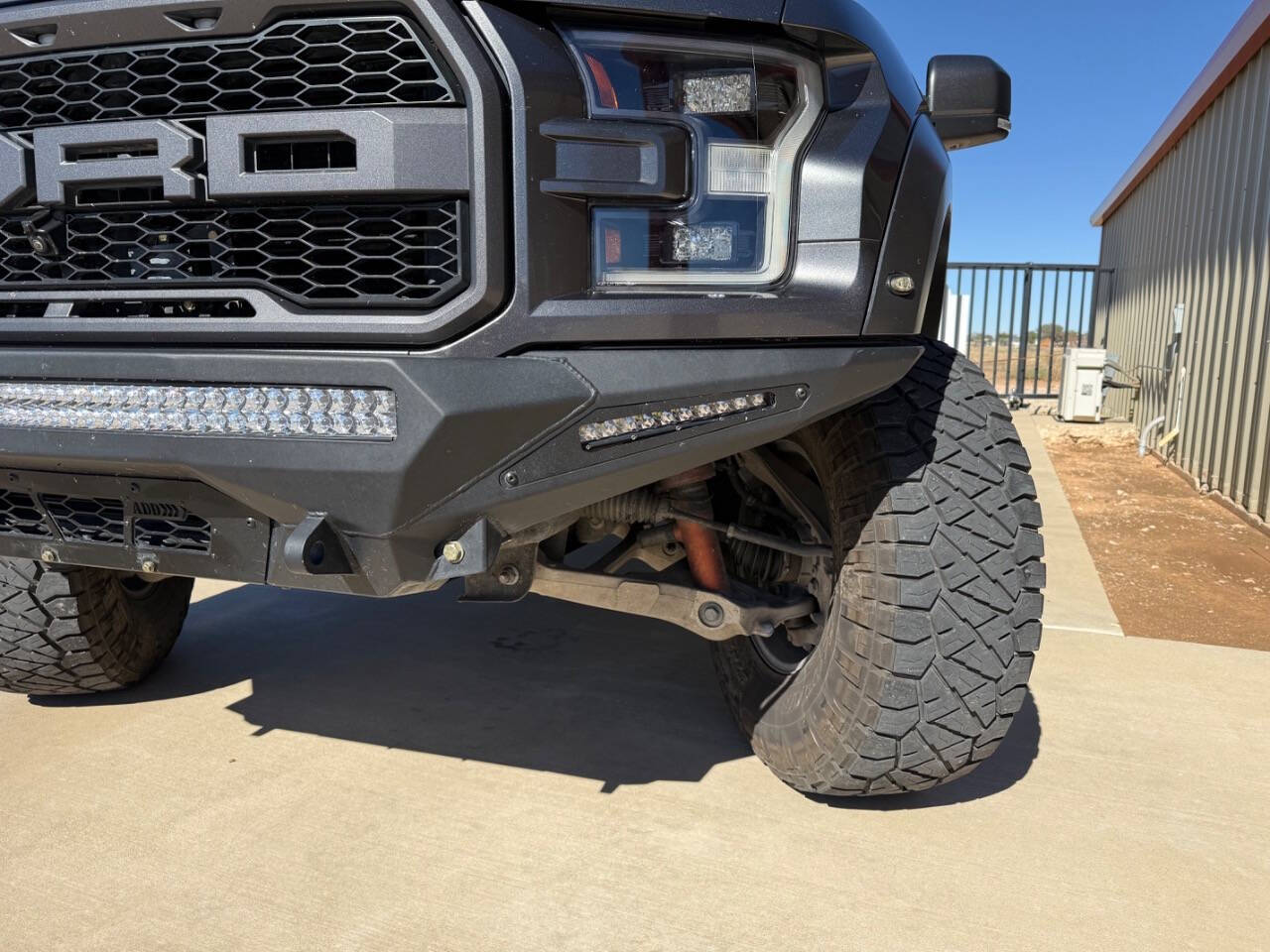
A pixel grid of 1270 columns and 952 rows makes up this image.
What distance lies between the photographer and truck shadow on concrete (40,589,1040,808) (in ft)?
7.90

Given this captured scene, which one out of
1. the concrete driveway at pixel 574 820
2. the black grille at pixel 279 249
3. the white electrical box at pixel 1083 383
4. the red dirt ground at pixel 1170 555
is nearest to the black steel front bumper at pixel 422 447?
the black grille at pixel 279 249

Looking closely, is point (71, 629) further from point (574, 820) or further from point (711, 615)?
point (711, 615)

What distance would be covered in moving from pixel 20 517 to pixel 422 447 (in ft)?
3.40

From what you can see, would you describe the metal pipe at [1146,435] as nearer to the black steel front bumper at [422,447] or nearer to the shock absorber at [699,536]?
the shock absorber at [699,536]

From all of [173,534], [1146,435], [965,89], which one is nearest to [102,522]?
[173,534]

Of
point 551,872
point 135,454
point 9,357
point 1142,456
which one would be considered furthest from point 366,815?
point 1142,456

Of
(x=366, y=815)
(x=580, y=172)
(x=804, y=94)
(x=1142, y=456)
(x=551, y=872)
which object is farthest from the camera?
(x=1142, y=456)

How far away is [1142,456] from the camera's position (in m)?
8.75

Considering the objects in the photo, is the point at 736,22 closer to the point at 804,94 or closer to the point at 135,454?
the point at 804,94

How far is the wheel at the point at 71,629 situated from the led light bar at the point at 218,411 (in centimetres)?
102

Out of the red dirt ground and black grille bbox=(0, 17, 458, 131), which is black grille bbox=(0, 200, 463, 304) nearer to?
black grille bbox=(0, 17, 458, 131)

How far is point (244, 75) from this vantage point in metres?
1.51

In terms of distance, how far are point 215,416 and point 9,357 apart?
1.46ft

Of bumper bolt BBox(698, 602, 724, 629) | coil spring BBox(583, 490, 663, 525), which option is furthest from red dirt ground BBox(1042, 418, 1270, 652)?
coil spring BBox(583, 490, 663, 525)
